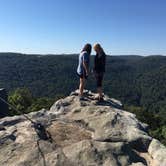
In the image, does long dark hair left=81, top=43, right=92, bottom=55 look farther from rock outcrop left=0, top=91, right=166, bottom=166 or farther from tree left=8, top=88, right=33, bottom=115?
tree left=8, top=88, right=33, bottom=115

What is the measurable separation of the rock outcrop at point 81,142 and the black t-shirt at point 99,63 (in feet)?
7.65

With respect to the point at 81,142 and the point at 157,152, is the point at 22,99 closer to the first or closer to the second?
the point at 81,142

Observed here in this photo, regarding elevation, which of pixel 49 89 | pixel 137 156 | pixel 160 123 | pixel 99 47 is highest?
pixel 99 47

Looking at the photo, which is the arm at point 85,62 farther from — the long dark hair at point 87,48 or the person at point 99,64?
the person at point 99,64

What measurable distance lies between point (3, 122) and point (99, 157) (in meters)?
3.96

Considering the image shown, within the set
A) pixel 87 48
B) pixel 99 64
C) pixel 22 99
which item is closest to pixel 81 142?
pixel 87 48

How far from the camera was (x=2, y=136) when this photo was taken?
31.0 ft

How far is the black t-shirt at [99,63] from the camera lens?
13.3 metres

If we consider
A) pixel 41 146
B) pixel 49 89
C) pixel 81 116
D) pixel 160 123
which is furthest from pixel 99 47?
pixel 49 89

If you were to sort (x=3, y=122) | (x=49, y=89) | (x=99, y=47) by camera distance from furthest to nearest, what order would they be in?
(x=49, y=89)
(x=99, y=47)
(x=3, y=122)

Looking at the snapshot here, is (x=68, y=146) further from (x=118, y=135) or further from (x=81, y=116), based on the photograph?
(x=81, y=116)

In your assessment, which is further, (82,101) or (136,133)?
(82,101)

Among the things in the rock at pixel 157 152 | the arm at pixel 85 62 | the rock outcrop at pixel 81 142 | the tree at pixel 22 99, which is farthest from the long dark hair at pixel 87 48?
the tree at pixel 22 99

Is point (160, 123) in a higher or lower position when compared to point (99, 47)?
lower
